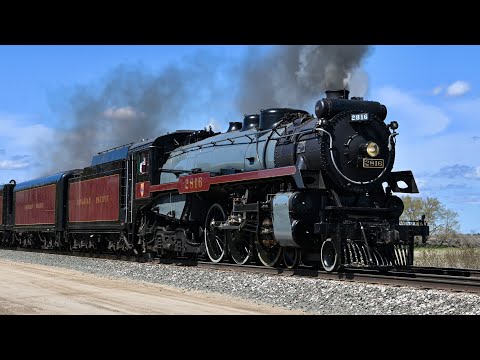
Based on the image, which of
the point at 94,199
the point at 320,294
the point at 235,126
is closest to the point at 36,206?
the point at 94,199

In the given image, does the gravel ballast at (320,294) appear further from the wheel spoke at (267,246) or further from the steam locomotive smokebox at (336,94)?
the steam locomotive smokebox at (336,94)

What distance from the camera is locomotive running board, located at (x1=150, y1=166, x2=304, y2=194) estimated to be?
1400 centimetres

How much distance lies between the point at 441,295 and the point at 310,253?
16.4 ft

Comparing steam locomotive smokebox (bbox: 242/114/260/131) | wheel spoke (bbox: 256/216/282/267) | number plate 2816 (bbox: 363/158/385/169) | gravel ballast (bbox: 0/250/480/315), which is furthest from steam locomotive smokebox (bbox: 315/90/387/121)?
gravel ballast (bbox: 0/250/480/315)

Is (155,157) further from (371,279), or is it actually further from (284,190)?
(371,279)

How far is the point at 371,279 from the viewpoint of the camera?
482 inches

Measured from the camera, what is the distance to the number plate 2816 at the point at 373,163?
14.1 metres

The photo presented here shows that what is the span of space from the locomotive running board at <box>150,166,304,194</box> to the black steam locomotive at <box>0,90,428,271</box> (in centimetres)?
3

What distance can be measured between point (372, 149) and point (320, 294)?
14.6 ft

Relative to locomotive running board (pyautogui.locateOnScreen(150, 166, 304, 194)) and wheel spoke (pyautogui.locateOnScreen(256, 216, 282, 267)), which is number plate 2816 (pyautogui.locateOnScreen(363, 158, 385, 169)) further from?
wheel spoke (pyautogui.locateOnScreen(256, 216, 282, 267))

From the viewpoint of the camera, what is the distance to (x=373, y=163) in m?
14.2

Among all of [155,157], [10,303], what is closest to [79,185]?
[155,157]

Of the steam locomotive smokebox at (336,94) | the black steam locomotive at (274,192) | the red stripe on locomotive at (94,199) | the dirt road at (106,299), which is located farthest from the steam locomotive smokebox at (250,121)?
the red stripe on locomotive at (94,199)

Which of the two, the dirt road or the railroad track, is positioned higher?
the railroad track
